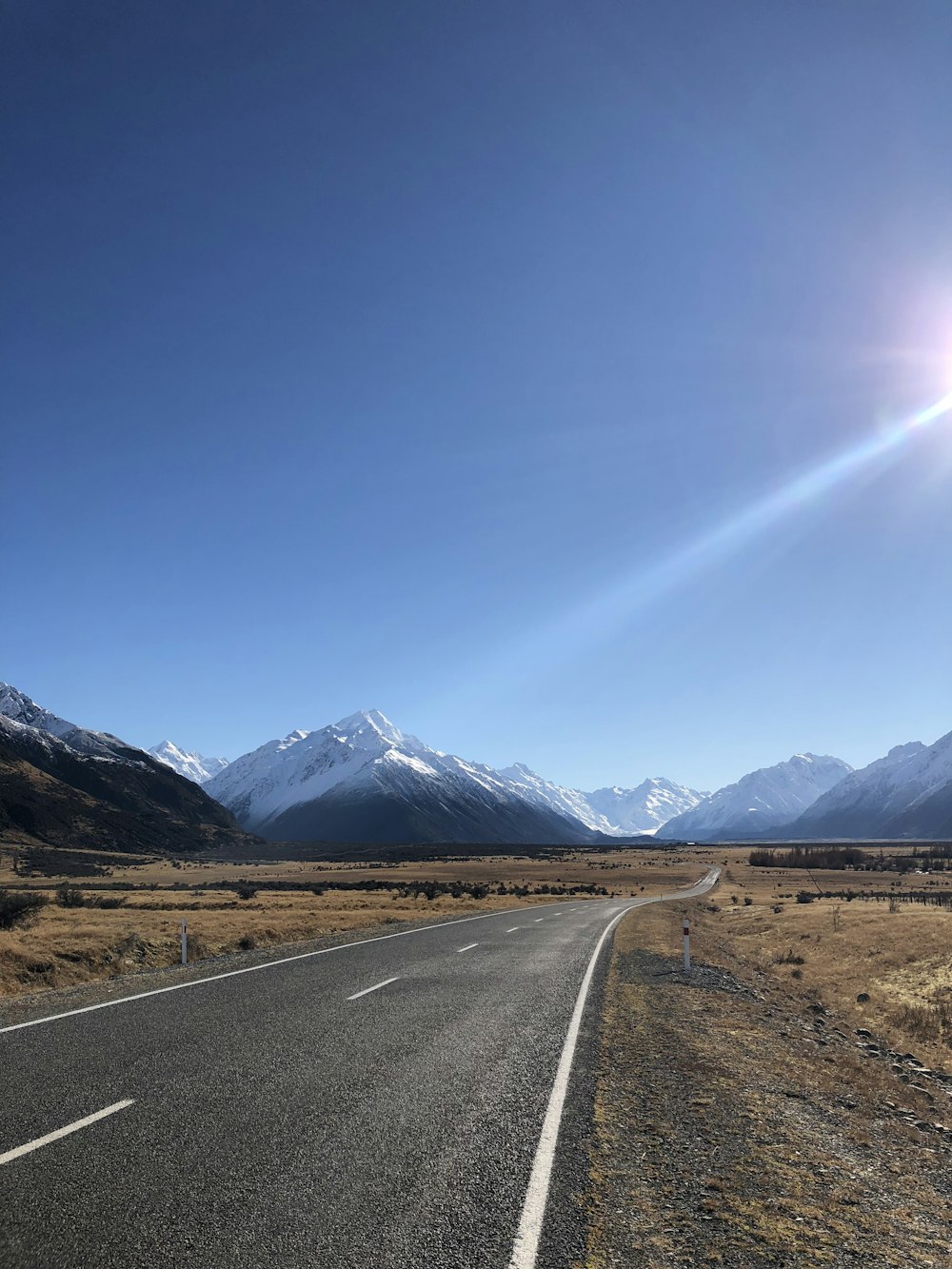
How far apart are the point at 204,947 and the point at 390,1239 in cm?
1861

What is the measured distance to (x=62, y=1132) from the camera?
6.64m

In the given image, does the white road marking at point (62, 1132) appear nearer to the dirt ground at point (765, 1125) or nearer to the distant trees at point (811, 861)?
the dirt ground at point (765, 1125)

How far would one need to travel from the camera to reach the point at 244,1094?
7871mm

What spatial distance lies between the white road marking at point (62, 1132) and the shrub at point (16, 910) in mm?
18433

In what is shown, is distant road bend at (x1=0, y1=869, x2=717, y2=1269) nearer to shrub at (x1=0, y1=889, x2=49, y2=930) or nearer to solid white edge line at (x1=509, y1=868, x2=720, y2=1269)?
solid white edge line at (x1=509, y1=868, x2=720, y2=1269)

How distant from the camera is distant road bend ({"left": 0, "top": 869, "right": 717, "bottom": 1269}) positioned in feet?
16.1

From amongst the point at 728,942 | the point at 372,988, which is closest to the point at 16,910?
the point at 372,988

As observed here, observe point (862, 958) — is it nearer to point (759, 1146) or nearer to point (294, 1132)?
point (759, 1146)

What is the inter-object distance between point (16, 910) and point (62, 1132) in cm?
2119

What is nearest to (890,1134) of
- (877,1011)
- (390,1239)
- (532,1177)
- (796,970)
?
(532,1177)

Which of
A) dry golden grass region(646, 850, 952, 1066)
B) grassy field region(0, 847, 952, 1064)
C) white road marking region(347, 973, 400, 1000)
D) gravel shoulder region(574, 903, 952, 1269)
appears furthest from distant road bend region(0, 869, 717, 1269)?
dry golden grass region(646, 850, 952, 1066)

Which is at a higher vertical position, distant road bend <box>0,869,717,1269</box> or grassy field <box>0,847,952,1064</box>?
distant road bend <box>0,869,717,1269</box>

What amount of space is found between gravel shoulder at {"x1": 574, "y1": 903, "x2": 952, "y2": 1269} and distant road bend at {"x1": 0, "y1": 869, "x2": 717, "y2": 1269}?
0.43 m

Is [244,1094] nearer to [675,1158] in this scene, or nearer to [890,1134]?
[675,1158]
